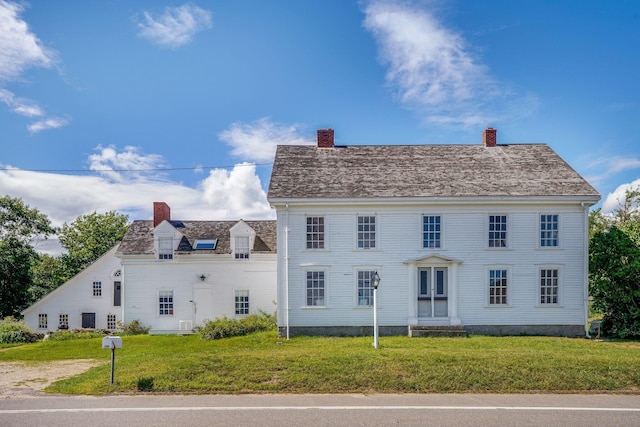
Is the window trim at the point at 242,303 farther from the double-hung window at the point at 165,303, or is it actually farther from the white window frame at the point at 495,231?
the white window frame at the point at 495,231

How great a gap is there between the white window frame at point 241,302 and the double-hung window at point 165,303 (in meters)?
3.54

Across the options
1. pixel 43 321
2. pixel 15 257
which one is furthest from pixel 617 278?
pixel 15 257

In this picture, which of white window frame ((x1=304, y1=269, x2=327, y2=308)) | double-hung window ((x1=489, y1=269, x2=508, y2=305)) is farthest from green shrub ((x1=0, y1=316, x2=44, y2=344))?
double-hung window ((x1=489, y1=269, x2=508, y2=305))

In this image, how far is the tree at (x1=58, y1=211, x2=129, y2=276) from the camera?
42.3 meters

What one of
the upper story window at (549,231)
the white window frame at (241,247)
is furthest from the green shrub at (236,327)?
the upper story window at (549,231)

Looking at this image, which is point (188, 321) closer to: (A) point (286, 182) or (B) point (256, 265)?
(B) point (256, 265)

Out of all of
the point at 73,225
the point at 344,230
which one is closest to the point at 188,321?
the point at 344,230

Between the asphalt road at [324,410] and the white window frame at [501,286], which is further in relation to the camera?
the white window frame at [501,286]

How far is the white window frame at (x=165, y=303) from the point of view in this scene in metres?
23.7

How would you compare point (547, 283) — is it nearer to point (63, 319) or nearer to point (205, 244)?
point (205, 244)

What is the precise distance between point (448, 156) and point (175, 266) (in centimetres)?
1560

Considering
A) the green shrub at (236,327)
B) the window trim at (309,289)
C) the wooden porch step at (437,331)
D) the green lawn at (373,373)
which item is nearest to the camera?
the green lawn at (373,373)

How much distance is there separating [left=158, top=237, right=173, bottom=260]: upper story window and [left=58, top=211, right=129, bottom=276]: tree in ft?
73.1

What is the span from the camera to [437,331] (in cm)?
1833
